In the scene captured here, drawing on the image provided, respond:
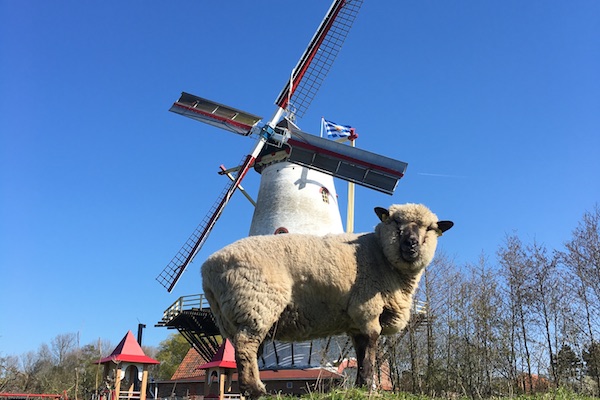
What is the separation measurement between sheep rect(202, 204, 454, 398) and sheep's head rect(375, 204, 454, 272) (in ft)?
0.04

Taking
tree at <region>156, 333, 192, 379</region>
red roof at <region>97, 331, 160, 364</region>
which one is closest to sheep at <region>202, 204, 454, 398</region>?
red roof at <region>97, 331, 160, 364</region>

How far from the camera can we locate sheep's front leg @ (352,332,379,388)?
4768mm

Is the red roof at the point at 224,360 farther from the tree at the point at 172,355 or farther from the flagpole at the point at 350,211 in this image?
the tree at the point at 172,355

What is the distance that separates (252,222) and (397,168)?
25.4ft

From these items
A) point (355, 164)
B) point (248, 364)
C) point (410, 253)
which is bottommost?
point (248, 364)

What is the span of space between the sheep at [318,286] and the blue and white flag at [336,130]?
16098mm

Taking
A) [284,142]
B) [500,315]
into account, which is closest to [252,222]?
[284,142]

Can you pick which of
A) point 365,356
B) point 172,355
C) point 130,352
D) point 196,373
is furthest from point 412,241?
point 172,355

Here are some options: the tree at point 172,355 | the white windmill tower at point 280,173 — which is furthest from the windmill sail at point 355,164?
the tree at point 172,355

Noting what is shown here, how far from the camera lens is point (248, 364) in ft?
14.8

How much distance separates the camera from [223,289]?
499cm

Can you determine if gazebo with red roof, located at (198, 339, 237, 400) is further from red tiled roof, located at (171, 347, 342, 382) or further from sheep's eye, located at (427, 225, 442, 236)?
sheep's eye, located at (427, 225, 442, 236)

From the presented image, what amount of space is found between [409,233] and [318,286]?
115 centimetres

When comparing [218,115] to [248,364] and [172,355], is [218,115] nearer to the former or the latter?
[248,364]
